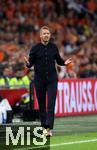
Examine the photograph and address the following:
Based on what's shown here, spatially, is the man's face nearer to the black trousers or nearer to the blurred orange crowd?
the black trousers

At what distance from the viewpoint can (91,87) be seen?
21.8 metres

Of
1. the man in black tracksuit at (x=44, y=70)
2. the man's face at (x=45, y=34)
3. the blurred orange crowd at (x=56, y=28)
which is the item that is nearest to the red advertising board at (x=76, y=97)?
the blurred orange crowd at (x=56, y=28)

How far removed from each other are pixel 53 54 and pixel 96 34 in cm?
1586

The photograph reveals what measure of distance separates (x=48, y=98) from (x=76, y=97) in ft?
19.0

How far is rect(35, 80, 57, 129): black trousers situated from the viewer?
605 inches

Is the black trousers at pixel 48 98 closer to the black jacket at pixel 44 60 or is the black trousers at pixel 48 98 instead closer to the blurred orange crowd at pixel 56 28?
the black jacket at pixel 44 60

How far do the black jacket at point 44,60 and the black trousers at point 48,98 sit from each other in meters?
0.14

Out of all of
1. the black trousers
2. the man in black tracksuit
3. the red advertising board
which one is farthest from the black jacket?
the red advertising board

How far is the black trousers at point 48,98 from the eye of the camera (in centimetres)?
1538

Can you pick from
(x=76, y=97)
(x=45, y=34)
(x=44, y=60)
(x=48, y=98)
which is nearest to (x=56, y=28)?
(x=76, y=97)

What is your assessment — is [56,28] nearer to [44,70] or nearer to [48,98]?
[44,70]

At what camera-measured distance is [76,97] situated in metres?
21.2

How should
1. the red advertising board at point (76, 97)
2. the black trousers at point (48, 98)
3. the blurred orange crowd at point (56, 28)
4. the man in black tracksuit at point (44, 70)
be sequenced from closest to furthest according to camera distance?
the black trousers at point (48, 98)
the man in black tracksuit at point (44, 70)
the red advertising board at point (76, 97)
the blurred orange crowd at point (56, 28)

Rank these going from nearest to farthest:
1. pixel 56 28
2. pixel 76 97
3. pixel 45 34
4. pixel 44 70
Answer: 1. pixel 45 34
2. pixel 44 70
3. pixel 76 97
4. pixel 56 28
